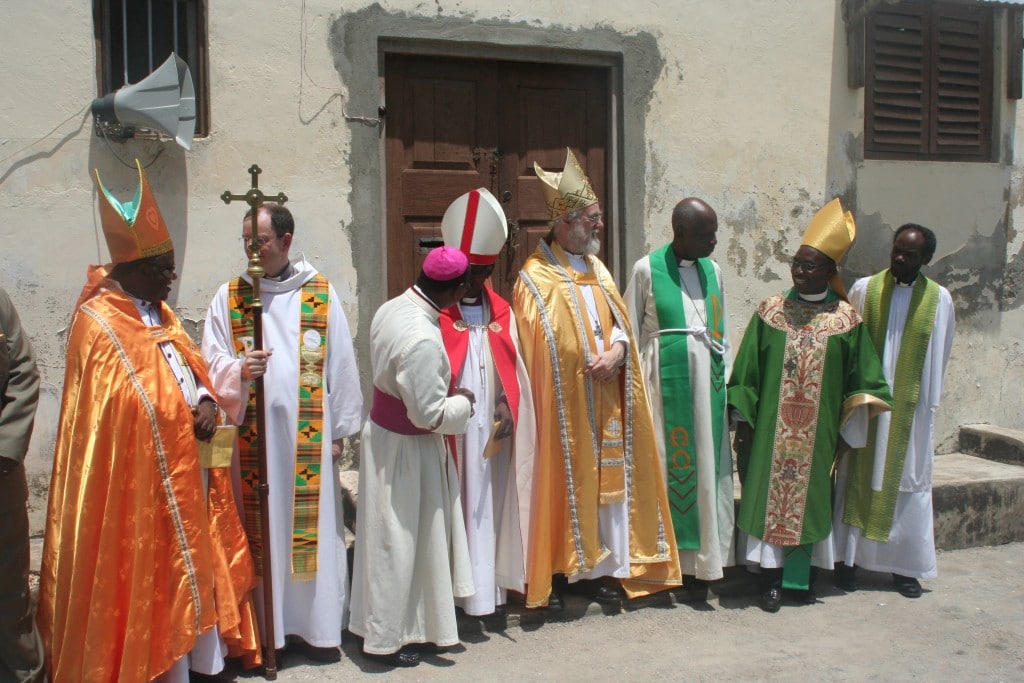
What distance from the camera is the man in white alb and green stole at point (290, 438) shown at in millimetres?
4527

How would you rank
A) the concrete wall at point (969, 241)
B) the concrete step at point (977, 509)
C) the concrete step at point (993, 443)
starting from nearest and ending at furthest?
the concrete step at point (977, 509)
the concrete step at point (993, 443)
the concrete wall at point (969, 241)

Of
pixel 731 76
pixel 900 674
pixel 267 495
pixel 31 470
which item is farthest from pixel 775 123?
pixel 31 470

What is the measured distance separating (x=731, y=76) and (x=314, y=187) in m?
2.99

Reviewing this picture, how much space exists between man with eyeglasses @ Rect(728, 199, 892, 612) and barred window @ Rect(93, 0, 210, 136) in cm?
338

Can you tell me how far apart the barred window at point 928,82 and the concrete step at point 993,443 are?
2.07 meters

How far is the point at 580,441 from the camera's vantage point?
5059 mm

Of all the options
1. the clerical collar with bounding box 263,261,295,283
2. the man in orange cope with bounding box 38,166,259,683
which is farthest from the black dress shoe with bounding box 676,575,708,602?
the clerical collar with bounding box 263,261,295,283

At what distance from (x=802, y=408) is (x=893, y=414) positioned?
24.7 inches

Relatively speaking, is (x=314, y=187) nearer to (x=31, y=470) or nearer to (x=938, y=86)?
(x=31, y=470)

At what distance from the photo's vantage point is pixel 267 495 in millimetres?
4402

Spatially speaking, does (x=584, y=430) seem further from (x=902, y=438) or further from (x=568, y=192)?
(x=902, y=438)

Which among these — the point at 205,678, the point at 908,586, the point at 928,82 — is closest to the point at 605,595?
the point at 908,586

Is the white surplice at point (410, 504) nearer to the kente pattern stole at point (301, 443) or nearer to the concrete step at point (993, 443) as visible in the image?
the kente pattern stole at point (301, 443)

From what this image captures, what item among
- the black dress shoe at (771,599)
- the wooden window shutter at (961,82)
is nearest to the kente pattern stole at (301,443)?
the black dress shoe at (771,599)
